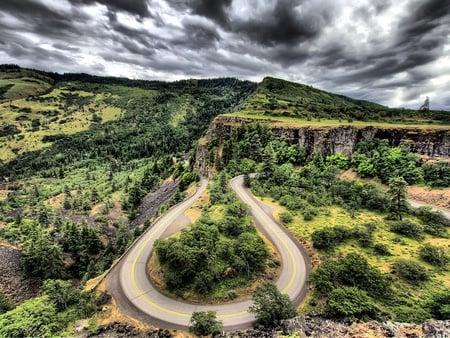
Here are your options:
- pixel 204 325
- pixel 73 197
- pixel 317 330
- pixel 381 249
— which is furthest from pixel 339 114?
pixel 73 197

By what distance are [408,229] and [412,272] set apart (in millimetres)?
12938

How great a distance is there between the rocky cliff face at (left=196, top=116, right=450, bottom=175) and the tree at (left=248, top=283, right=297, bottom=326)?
54561 millimetres

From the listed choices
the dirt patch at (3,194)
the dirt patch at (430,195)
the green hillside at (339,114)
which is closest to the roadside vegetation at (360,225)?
the dirt patch at (430,195)

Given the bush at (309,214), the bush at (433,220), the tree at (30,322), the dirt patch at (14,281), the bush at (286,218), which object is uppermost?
the bush at (433,220)

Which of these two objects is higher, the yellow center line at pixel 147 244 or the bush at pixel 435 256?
the bush at pixel 435 256

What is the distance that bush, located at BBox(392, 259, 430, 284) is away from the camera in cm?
2859

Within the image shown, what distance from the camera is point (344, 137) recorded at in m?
68.1

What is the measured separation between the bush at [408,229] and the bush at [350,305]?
21.4 m

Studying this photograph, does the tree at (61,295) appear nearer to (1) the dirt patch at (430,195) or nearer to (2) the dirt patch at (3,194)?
(1) the dirt patch at (430,195)

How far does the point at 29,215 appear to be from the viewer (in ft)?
253

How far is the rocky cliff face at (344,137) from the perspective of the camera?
5475 cm

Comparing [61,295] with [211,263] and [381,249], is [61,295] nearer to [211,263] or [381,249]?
[211,263]

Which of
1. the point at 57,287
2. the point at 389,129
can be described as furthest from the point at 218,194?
the point at 389,129

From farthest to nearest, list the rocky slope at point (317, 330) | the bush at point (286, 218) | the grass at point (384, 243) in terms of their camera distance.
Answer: the bush at point (286, 218)
the grass at point (384, 243)
the rocky slope at point (317, 330)
